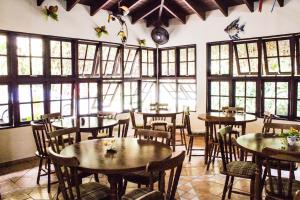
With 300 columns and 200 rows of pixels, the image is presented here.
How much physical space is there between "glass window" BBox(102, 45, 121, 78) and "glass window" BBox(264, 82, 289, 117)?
11.2 feet

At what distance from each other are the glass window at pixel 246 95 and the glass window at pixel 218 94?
26 centimetres

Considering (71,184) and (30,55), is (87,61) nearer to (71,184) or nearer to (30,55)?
(30,55)

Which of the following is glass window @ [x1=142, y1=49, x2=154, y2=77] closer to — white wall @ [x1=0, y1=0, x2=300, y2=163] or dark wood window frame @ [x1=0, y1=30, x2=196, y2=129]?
white wall @ [x1=0, y1=0, x2=300, y2=163]

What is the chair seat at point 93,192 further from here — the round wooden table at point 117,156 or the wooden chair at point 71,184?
the round wooden table at point 117,156

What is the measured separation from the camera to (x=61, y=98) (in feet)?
19.0

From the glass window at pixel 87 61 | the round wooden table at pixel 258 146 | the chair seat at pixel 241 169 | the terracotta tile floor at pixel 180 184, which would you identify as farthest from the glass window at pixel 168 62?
the chair seat at pixel 241 169

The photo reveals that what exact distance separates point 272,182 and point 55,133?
7.85 ft

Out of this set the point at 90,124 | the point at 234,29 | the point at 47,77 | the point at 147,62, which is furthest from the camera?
the point at 147,62

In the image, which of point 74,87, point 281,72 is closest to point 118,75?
point 74,87

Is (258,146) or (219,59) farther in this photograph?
(219,59)

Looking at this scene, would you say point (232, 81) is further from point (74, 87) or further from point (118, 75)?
point (74, 87)

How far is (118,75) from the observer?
6.94 m

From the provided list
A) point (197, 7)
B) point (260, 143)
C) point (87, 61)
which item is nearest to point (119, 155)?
point (260, 143)

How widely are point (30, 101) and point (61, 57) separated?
108cm
